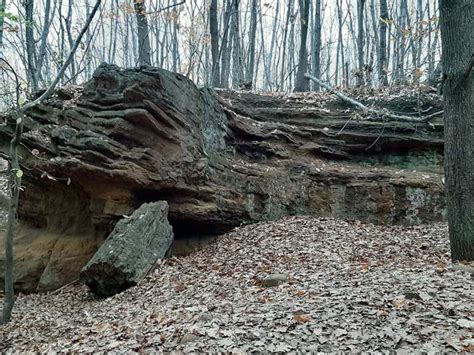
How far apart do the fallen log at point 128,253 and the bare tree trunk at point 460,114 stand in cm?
513

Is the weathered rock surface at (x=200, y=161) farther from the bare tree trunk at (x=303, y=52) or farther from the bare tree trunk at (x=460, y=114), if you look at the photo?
the bare tree trunk at (x=460, y=114)

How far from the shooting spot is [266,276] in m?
6.26

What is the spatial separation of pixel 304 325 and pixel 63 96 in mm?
8010

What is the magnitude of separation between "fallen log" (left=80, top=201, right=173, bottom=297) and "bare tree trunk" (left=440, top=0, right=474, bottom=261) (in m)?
5.13

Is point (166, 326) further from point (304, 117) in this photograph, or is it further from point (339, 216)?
point (304, 117)

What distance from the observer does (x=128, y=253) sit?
7.03 m

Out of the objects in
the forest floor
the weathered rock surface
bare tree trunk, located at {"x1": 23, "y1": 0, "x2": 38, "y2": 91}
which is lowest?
the forest floor

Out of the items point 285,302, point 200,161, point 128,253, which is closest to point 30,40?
point 200,161

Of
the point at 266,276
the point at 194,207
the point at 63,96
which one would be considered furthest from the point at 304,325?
the point at 63,96

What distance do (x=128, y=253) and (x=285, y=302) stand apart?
3.39 metres

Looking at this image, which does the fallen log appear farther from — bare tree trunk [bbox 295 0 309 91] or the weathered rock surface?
bare tree trunk [bbox 295 0 309 91]

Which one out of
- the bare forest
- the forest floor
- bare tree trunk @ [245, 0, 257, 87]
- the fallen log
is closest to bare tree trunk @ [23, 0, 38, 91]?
the bare forest

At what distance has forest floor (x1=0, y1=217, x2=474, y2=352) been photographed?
3707 millimetres

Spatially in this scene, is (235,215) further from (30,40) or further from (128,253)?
(30,40)
